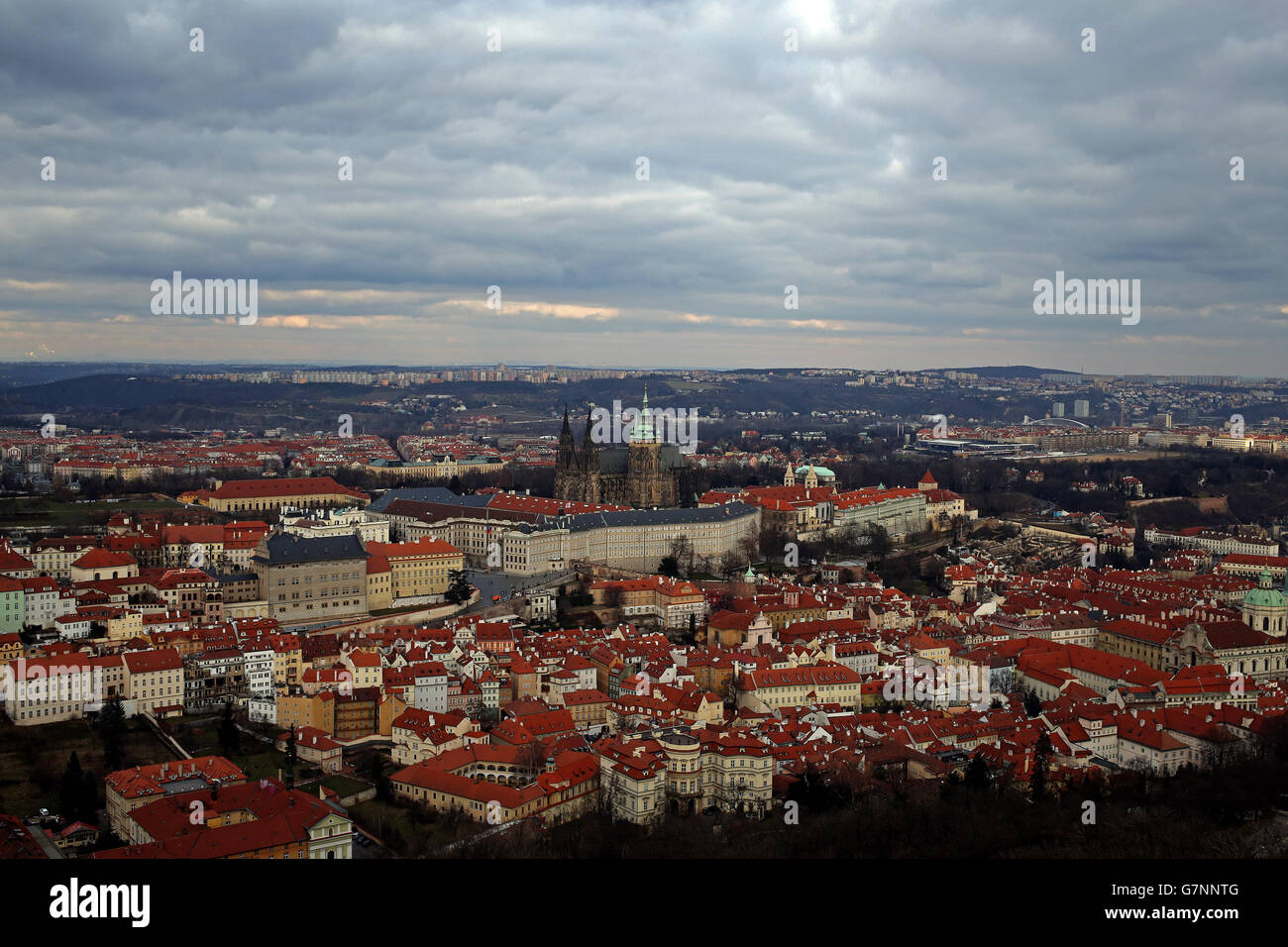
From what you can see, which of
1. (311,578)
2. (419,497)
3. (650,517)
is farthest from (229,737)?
(419,497)

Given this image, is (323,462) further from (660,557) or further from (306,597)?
(306,597)

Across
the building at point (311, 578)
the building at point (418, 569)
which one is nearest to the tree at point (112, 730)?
the building at point (311, 578)

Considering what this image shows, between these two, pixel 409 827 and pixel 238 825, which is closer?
pixel 238 825

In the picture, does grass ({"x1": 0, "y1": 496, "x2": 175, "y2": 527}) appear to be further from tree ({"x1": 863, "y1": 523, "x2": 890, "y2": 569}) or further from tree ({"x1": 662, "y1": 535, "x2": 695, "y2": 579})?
tree ({"x1": 863, "y1": 523, "x2": 890, "y2": 569})

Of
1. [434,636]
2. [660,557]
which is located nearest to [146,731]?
[434,636]

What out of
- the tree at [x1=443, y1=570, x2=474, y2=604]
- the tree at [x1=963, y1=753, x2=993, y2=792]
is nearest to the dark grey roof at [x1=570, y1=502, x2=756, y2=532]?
the tree at [x1=443, y1=570, x2=474, y2=604]

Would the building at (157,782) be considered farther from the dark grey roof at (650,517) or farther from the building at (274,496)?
the building at (274,496)

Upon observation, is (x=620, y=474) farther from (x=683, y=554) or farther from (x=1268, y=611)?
(x=1268, y=611)
